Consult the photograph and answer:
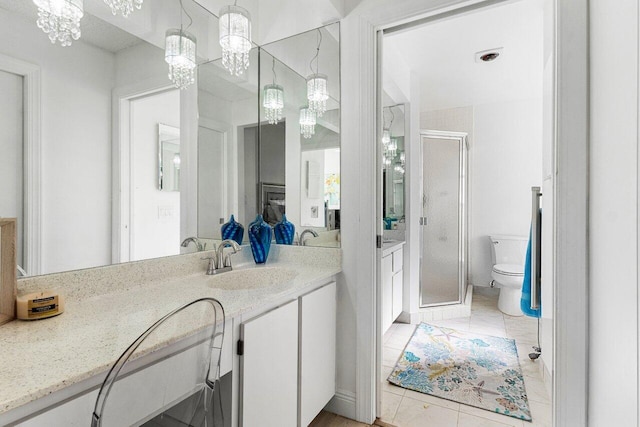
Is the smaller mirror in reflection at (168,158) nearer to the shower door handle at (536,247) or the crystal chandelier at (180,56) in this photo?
the crystal chandelier at (180,56)

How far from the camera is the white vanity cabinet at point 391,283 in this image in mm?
2568

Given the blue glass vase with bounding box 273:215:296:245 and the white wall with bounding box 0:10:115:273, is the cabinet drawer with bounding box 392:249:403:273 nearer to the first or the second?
the blue glass vase with bounding box 273:215:296:245

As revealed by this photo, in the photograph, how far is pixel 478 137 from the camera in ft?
13.5

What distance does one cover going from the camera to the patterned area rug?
1.89m

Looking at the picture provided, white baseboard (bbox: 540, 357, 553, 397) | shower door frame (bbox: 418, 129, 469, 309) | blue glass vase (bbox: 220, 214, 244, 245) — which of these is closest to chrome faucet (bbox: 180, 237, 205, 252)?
blue glass vase (bbox: 220, 214, 244, 245)

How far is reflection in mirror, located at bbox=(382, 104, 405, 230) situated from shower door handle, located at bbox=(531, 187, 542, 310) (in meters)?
1.30

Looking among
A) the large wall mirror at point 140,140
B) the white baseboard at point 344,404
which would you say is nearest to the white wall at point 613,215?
the white baseboard at point 344,404

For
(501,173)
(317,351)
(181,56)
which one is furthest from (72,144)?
(501,173)

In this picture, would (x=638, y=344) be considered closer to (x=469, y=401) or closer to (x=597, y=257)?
(x=597, y=257)

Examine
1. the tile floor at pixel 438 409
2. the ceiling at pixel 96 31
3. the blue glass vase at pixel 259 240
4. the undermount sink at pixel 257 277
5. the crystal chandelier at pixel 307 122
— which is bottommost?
the tile floor at pixel 438 409

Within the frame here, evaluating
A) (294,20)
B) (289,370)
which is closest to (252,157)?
(294,20)

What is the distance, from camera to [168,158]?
1457mm

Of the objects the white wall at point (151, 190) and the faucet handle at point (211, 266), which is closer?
the white wall at point (151, 190)

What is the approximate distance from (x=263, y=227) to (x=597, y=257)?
5.02ft
